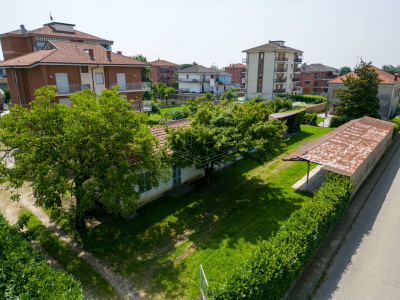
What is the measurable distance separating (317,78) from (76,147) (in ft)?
259

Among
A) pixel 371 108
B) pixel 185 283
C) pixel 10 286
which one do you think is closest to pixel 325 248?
pixel 185 283

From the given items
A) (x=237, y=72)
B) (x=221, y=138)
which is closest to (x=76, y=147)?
(x=221, y=138)

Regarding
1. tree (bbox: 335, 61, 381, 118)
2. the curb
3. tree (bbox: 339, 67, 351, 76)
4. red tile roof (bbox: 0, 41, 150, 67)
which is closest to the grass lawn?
the curb

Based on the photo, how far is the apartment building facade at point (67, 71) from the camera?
26797mm

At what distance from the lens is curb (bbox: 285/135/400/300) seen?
9.82 m

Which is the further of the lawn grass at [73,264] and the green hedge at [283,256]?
the lawn grass at [73,264]

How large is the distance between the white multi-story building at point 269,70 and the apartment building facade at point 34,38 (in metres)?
33.5

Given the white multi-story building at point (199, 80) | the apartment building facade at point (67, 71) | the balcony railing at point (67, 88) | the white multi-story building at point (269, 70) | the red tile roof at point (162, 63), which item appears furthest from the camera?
the red tile roof at point (162, 63)

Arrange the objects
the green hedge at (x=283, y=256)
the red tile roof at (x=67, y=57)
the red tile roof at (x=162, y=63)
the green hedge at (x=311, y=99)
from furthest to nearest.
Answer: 1. the red tile roof at (x=162, y=63)
2. the green hedge at (x=311, y=99)
3. the red tile roof at (x=67, y=57)
4. the green hedge at (x=283, y=256)

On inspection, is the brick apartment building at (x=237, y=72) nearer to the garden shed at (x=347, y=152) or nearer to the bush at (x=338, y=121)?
the bush at (x=338, y=121)

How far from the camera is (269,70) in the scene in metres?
58.2

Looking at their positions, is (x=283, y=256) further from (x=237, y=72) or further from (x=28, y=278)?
(x=237, y=72)

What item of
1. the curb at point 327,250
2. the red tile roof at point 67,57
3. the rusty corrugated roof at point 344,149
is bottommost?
the curb at point 327,250

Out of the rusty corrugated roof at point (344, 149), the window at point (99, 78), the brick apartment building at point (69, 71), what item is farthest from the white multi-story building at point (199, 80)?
the rusty corrugated roof at point (344, 149)
